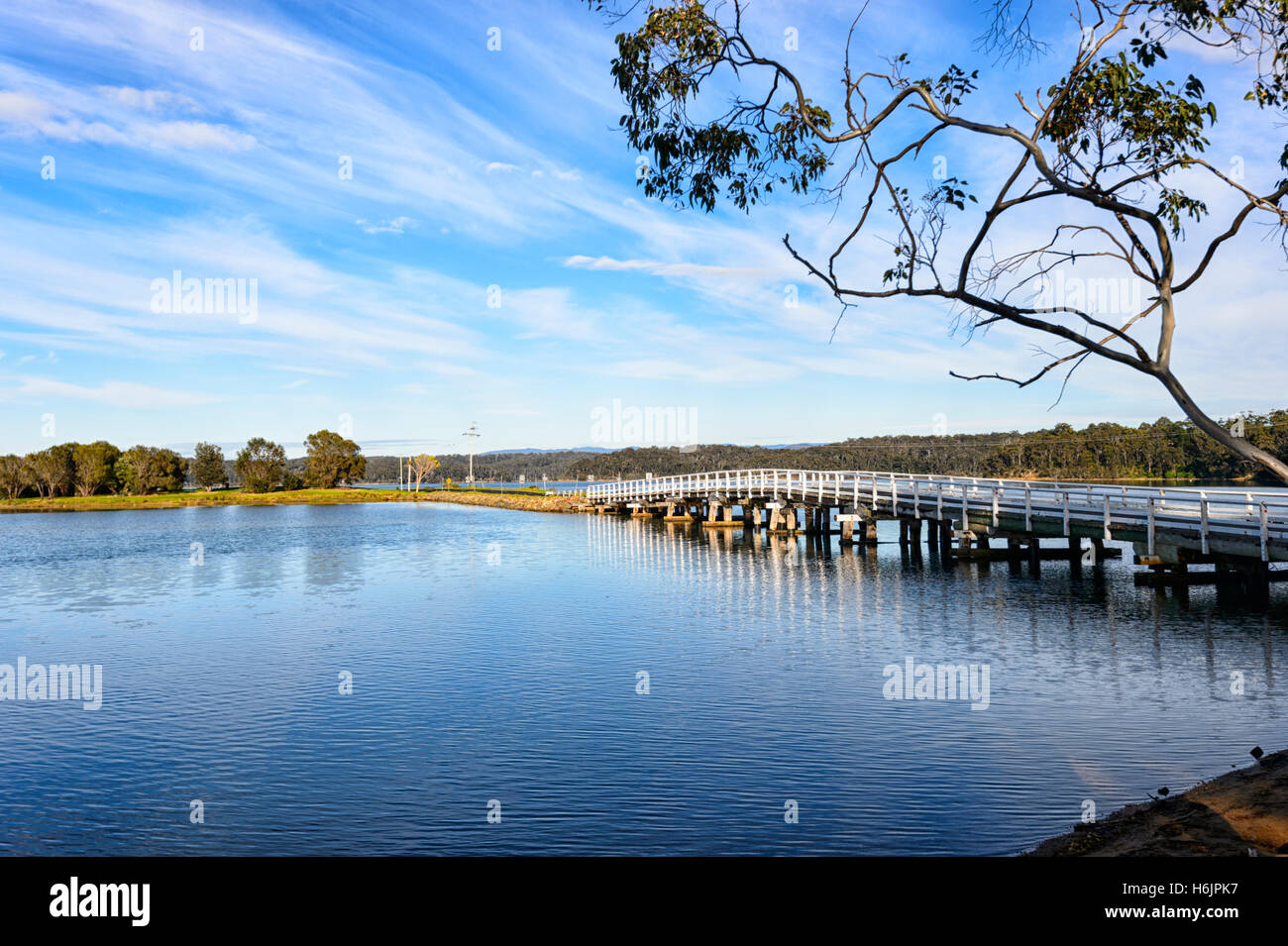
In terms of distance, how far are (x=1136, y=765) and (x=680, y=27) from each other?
38.1ft

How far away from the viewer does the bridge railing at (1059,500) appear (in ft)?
83.6

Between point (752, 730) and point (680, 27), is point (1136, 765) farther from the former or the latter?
point (680, 27)

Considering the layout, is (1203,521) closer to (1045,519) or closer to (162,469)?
(1045,519)

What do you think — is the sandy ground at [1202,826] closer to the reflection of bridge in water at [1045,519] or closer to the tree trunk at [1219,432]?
the tree trunk at [1219,432]

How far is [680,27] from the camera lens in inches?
495

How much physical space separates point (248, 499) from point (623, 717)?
144617mm

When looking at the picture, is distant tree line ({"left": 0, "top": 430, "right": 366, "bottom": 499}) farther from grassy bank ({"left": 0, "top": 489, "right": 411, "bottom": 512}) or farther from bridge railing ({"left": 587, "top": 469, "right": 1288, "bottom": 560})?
bridge railing ({"left": 587, "top": 469, "right": 1288, "bottom": 560})

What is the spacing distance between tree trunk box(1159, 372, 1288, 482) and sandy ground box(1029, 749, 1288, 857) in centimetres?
337

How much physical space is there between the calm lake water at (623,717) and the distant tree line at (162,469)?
13265 centimetres

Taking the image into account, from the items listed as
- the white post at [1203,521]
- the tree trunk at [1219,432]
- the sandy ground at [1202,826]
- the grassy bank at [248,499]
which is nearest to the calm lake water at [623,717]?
the sandy ground at [1202,826]

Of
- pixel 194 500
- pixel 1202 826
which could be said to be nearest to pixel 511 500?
pixel 194 500

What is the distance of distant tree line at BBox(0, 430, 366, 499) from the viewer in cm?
14838

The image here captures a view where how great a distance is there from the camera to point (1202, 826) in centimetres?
891

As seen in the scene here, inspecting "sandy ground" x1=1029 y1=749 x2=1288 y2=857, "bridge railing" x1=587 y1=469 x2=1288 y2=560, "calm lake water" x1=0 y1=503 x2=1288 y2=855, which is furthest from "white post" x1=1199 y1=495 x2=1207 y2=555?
"sandy ground" x1=1029 y1=749 x2=1288 y2=857
